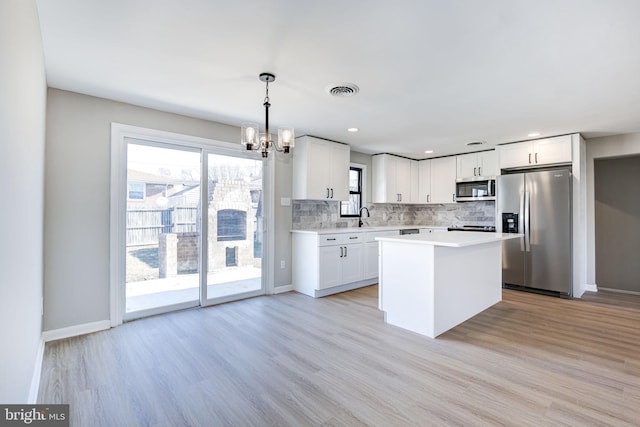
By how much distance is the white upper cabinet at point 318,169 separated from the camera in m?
4.65

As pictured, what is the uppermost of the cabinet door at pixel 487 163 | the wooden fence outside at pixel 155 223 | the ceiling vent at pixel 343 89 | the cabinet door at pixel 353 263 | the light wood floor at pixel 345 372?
the ceiling vent at pixel 343 89

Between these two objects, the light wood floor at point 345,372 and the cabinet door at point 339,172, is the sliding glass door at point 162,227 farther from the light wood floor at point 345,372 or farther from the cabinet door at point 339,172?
the cabinet door at point 339,172

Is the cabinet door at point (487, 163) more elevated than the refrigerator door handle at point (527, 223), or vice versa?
the cabinet door at point (487, 163)

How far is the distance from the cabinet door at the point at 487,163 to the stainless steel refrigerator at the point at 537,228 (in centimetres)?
51

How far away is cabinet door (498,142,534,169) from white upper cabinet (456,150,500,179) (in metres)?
0.13

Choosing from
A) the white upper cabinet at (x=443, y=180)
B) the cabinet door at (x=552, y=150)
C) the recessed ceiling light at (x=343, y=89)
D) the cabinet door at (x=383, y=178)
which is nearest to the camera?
the recessed ceiling light at (x=343, y=89)

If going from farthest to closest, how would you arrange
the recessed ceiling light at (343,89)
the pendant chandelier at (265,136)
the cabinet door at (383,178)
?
the cabinet door at (383,178) → the recessed ceiling light at (343,89) → the pendant chandelier at (265,136)

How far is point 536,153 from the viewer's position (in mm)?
4785

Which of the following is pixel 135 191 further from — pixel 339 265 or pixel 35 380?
pixel 339 265

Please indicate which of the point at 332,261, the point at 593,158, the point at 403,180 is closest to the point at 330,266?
the point at 332,261

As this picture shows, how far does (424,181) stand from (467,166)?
93 cm

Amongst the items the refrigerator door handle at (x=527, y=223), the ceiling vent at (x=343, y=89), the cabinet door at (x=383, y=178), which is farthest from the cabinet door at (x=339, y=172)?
the refrigerator door handle at (x=527, y=223)

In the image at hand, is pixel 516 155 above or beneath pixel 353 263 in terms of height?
above

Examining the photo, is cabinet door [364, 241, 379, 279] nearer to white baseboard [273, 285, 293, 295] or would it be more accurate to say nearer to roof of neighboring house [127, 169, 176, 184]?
white baseboard [273, 285, 293, 295]
